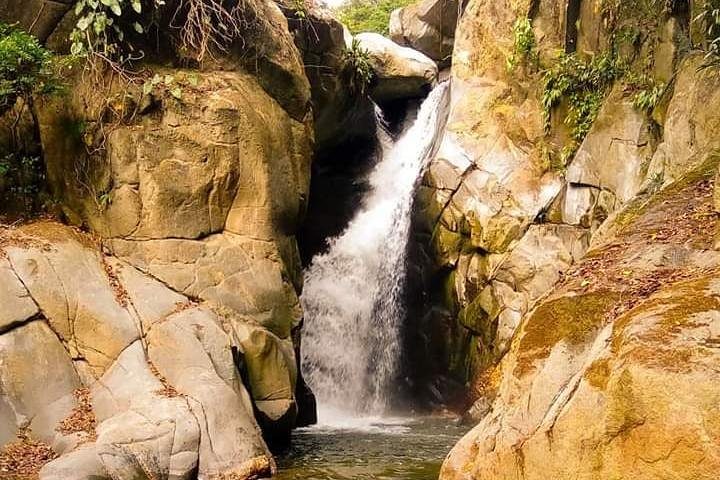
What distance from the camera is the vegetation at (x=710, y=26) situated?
937 centimetres

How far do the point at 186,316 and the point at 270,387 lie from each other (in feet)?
5.87

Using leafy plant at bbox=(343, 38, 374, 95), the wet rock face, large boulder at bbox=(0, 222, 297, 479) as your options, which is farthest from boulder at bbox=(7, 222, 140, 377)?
leafy plant at bbox=(343, 38, 374, 95)

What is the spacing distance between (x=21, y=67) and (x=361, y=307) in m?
9.57

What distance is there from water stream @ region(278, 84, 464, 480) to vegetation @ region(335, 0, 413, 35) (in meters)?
11.3

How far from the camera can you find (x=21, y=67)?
10836mm

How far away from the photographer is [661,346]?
471 centimetres

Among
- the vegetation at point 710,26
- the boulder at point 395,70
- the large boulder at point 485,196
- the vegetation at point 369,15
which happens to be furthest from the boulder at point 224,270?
the vegetation at point 369,15

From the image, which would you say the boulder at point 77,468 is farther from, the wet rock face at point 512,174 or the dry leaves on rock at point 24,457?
the wet rock face at point 512,174

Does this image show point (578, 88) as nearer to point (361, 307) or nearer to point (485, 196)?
point (485, 196)

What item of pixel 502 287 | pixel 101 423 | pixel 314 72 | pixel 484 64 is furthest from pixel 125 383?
pixel 484 64

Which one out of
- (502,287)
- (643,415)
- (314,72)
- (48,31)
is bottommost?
(643,415)

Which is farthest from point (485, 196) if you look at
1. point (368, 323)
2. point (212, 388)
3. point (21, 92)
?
point (21, 92)

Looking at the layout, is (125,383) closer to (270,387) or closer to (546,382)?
(270,387)

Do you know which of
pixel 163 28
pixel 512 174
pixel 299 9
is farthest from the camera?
pixel 512 174
